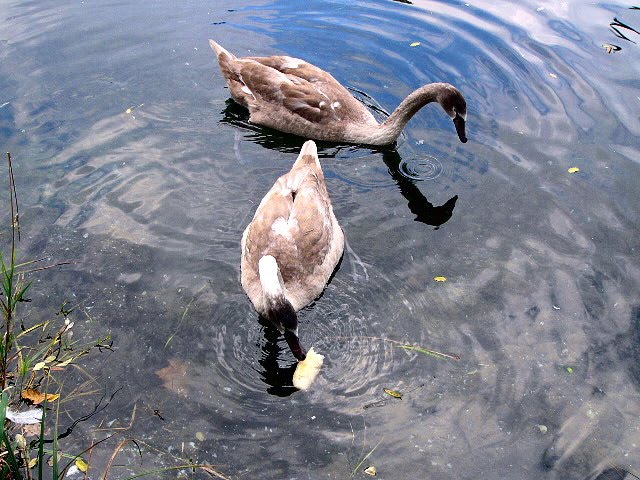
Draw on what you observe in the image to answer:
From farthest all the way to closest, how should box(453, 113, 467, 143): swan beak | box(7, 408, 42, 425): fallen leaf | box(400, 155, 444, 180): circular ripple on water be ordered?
box(453, 113, 467, 143): swan beak
box(400, 155, 444, 180): circular ripple on water
box(7, 408, 42, 425): fallen leaf

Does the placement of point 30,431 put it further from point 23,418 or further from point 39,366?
point 23,418

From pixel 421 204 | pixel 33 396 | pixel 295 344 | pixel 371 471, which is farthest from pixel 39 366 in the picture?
pixel 421 204

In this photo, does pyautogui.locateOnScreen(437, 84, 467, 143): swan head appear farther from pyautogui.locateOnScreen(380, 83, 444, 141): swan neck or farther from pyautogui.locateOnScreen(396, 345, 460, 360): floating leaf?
pyautogui.locateOnScreen(396, 345, 460, 360): floating leaf

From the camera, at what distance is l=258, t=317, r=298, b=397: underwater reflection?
5613 mm

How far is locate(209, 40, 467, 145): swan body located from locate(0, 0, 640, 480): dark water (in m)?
0.23

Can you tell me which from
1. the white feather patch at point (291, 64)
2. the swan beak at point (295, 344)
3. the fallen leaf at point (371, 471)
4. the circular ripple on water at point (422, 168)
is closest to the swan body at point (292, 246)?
the swan beak at point (295, 344)

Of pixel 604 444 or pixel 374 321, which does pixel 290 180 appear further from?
pixel 604 444

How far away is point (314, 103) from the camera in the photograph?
875 centimetres

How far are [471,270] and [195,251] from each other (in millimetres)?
2783

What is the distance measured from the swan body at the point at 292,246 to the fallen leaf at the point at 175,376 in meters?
0.85

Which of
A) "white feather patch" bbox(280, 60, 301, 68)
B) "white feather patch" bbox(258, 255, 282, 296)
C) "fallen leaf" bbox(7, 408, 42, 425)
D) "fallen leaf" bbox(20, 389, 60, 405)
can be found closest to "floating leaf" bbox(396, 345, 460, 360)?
"white feather patch" bbox(258, 255, 282, 296)

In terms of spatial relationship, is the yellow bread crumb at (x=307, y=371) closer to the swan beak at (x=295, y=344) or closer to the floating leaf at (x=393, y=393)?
the swan beak at (x=295, y=344)

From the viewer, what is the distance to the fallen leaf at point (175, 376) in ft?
18.4

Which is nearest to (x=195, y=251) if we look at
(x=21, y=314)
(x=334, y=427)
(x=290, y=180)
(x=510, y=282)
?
(x=290, y=180)
